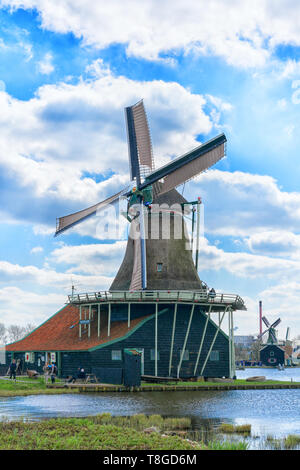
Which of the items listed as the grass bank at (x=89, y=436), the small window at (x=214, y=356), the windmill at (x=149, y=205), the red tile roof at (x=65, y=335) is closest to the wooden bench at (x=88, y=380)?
the red tile roof at (x=65, y=335)

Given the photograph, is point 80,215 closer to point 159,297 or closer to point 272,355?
point 159,297

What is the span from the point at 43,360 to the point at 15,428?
91.8 ft

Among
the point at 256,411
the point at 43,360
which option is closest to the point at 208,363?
the point at 43,360

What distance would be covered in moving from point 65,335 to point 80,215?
9.63 metres

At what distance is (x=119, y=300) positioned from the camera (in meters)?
41.3

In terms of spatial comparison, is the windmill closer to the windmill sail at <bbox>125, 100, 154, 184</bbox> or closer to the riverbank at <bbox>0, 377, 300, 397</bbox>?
the windmill sail at <bbox>125, 100, 154, 184</bbox>

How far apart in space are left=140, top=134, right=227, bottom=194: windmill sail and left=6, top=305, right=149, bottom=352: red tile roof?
34.4 feet

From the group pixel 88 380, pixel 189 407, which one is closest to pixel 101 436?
pixel 189 407

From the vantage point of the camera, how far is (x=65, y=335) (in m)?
46.3

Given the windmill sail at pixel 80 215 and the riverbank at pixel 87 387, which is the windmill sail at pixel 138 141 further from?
the riverbank at pixel 87 387

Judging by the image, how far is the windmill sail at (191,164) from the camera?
43.6m

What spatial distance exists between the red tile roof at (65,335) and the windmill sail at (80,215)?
7.84 meters

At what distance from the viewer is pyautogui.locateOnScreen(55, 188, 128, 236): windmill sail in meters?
46.8
